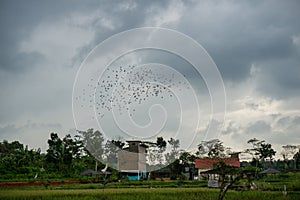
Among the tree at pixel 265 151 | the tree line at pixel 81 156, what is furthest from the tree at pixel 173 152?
the tree at pixel 265 151

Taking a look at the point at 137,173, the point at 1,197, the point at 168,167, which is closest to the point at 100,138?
the point at 137,173

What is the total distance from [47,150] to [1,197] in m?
19.8

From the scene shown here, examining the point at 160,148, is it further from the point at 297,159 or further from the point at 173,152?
the point at 297,159

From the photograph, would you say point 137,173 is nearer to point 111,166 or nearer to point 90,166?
point 111,166

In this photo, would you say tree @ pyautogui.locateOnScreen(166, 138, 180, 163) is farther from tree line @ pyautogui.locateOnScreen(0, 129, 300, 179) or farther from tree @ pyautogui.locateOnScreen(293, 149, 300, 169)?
tree @ pyautogui.locateOnScreen(293, 149, 300, 169)

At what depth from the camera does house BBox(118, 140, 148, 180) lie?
31.0m

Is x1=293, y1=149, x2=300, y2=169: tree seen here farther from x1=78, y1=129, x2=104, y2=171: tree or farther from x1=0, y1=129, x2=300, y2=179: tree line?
x1=78, y1=129, x2=104, y2=171: tree

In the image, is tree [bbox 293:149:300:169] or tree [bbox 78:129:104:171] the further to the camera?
tree [bbox 293:149:300:169]

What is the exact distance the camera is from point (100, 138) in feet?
102

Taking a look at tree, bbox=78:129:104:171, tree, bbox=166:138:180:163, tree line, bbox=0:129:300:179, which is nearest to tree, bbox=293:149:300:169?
tree line, bbox=0:129:300:179

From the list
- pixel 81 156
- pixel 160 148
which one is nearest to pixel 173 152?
pixel 160 148

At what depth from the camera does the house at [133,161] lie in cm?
3100

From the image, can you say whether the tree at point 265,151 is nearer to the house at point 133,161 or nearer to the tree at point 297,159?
the tree at point 297,159

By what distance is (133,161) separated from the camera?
105 ft
